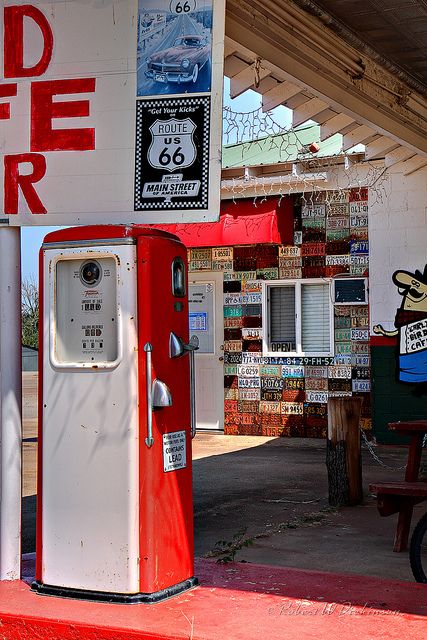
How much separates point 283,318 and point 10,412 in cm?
913

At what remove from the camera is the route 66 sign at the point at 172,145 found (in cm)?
581

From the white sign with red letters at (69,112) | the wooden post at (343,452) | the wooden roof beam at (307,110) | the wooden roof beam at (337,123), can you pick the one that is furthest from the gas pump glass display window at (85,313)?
the wooden roof beam at (337,123)

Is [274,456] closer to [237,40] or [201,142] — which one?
[237,40]

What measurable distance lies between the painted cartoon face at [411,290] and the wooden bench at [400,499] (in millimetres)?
6384

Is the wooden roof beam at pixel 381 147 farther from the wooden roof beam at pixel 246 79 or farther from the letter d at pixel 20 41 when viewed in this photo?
the letter d at pixel 20 41

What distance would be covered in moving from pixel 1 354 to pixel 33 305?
29828 mm

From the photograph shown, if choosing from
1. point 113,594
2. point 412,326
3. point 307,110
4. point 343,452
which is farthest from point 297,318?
point 113,594

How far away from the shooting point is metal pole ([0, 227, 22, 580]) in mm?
6219

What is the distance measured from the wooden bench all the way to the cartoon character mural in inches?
247

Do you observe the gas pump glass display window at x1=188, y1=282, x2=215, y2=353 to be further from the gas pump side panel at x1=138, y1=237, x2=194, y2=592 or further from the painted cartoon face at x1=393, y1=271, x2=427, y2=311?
the gas pump side panel at x1=138, y1=237, x2=194, y2=592

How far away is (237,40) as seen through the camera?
26.3 feet

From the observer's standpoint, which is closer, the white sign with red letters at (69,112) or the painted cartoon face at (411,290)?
the white sign with red letters at (69,112)

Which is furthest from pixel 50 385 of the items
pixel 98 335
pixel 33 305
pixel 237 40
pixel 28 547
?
pixel 33 305

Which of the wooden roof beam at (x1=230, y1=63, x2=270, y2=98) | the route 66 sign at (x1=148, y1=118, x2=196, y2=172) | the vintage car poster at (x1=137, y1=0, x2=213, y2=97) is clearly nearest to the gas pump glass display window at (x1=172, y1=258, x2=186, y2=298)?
the route 66 sign at (x1=148, y1=118, x2=196, y2=172)
